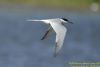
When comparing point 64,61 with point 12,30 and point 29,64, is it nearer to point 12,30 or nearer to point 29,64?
point 29,64

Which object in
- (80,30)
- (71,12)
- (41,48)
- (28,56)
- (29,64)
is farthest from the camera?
(71,12)

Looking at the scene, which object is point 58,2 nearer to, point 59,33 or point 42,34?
point 42,34

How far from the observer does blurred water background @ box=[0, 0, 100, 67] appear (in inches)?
503

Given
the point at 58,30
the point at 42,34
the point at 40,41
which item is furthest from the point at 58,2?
the point at 58,30

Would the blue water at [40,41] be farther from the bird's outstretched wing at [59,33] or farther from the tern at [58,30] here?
the bird's outstretched wing at [59,33]

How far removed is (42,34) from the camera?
17.5m

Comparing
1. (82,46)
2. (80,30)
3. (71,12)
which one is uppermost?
(82,46)

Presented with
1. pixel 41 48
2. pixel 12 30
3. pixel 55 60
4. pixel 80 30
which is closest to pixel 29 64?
pixel 55 60

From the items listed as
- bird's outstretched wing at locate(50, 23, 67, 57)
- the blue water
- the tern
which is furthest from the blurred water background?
bird's outstretched wing at locate(50, 23, 67, 57)

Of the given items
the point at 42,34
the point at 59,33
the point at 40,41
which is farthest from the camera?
the point at 42,34

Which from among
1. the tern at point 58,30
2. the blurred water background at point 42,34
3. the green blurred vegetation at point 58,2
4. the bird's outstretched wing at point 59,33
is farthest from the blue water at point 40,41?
the bird's outstretched wing at point 59,33

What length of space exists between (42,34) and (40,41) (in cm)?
143

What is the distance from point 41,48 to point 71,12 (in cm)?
974

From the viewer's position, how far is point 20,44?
15.6 metres
